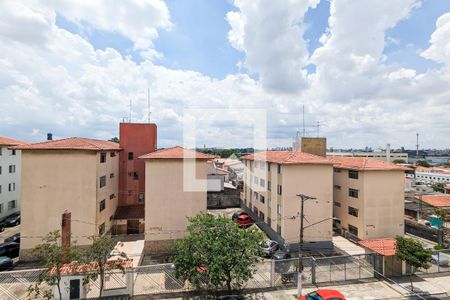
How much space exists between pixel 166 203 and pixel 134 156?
36.8ft

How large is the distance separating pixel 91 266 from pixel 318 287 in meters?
15.4

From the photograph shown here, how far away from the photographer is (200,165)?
25.7 m

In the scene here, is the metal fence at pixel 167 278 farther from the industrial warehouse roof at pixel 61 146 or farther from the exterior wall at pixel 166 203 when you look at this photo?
the industrial warehouse roof at pixel 61 146

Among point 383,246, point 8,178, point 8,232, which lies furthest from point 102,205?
point 383,246

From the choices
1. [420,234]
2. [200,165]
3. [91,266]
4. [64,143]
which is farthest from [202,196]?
[420,234]

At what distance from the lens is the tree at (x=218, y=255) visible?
1577 centimetres

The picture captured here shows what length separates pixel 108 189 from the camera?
27.9 m

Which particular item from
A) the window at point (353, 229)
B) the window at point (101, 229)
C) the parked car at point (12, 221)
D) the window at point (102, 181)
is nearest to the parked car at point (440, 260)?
the window at point (353, 229)

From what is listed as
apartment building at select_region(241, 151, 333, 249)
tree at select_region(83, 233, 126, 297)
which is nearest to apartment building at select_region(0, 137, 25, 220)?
tree at select_region(83, 233, 126, 297)

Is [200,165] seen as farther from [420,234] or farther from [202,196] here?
[420,234]

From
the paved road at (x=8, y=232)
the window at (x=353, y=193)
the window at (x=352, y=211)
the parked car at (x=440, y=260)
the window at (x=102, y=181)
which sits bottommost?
the paved road at (x=8, y=232)

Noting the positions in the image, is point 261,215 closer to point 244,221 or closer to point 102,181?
point 244,221

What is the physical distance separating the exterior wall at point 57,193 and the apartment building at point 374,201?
27248mm

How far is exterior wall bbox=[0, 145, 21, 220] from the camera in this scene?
34.7 m
